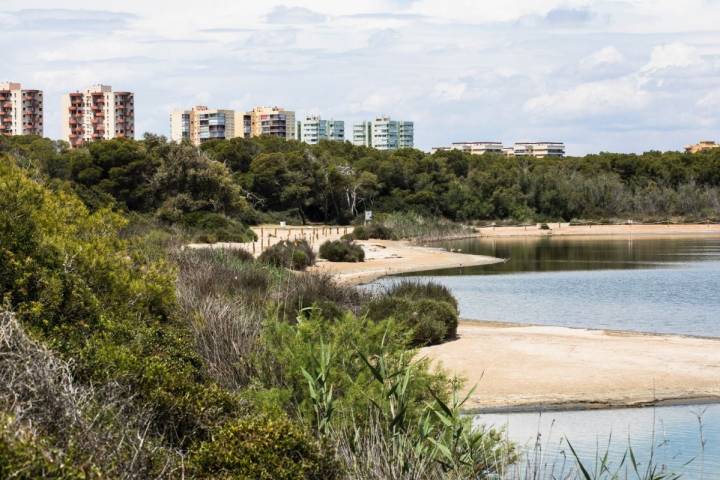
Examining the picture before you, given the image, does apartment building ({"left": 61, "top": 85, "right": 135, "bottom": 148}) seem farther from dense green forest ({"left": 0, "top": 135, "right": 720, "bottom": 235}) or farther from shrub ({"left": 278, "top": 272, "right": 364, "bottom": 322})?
shrub ({"left": 278, "top": 272, "right": 364, "bottom": 322})

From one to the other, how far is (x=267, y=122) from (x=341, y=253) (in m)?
112

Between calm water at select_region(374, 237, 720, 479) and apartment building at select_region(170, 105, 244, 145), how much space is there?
87.7 metres

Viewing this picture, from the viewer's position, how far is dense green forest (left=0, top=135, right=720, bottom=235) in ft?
183

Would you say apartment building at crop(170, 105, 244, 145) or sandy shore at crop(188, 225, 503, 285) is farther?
apartment building at crop(170, 105, 244, 145)

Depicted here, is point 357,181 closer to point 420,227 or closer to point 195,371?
point 420,227

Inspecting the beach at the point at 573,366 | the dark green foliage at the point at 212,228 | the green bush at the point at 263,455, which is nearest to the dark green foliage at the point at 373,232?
the dark green foliage at the point at 212,228

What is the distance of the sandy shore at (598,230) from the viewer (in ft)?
261

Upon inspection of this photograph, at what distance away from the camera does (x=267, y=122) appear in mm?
155375

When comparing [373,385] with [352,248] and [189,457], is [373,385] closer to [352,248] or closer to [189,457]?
[189,457]

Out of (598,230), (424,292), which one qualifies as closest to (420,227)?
(598,230)

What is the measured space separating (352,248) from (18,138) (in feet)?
139

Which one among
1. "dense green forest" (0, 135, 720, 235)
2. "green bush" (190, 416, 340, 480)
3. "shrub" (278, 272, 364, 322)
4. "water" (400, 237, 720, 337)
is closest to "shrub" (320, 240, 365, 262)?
"water" (400, 237, 720, 337)

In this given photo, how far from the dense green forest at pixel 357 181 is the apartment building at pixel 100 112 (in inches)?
2487

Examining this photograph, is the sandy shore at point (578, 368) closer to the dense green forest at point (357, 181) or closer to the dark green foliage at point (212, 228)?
the dark green foliage at point (212, 228)
